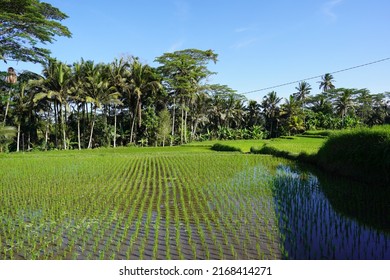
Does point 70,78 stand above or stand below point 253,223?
above

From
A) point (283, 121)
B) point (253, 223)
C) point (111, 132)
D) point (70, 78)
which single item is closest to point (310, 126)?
point (283, 121)

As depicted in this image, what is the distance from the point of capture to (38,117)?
121ft

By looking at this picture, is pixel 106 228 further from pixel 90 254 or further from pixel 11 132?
pixel 11 132

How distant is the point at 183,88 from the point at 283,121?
791 inches

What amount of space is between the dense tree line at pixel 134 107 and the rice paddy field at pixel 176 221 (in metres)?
10.6

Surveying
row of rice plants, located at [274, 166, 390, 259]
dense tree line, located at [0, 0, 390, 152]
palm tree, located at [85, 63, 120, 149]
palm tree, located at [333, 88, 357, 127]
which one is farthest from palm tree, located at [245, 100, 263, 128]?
row of rice plants, located at [274, 166, 390, 259]

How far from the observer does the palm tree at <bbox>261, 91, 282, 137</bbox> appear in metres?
52.0

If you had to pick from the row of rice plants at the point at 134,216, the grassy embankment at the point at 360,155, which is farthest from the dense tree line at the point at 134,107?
the grassy embankment at the point at 360,155

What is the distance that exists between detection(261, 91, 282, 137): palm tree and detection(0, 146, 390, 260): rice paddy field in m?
42.9

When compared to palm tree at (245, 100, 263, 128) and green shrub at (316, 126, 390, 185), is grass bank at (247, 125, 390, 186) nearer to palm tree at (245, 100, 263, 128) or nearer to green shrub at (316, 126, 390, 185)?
green shrub at (316, 126, 390, 185)

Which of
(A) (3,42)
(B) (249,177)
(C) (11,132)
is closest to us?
(B) (249,177)

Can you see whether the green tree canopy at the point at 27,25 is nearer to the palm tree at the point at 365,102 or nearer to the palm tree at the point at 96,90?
the palm tree at the point at 96,90

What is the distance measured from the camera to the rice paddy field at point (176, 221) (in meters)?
4.57

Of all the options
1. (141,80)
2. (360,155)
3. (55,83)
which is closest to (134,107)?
(141,80)
